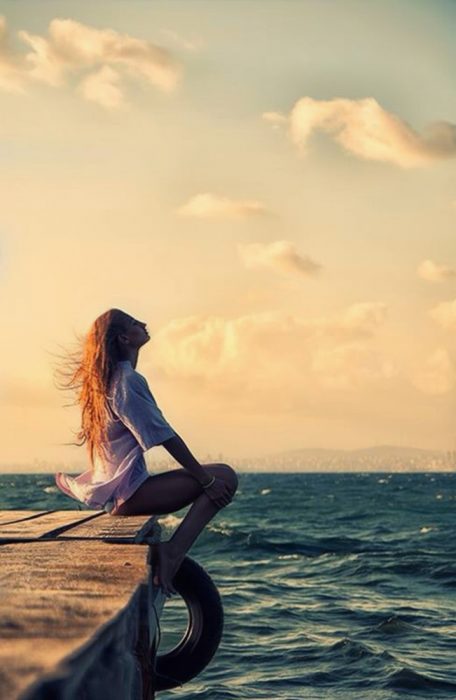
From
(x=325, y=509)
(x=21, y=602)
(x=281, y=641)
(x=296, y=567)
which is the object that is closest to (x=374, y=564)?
(x=296, y=567)

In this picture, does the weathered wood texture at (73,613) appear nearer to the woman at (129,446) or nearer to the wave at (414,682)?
the woman at (129,446)

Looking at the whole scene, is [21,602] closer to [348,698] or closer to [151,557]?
[151,557]

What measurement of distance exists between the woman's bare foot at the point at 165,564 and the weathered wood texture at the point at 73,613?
0.31 ft

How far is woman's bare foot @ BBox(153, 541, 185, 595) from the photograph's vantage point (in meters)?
4.50

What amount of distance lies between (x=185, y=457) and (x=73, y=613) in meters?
2.68

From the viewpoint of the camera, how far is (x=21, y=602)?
90.5 inches

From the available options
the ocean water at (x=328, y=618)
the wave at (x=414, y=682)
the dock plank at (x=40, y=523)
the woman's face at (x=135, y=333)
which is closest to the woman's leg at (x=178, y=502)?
the dock plank at (x=40, y=523)

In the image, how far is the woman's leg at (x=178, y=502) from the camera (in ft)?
15.3

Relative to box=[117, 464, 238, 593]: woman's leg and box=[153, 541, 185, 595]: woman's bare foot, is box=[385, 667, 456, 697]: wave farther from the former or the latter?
box=[153, 541, 185, 595]: woman's bare foot

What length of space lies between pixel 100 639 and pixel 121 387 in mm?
3256

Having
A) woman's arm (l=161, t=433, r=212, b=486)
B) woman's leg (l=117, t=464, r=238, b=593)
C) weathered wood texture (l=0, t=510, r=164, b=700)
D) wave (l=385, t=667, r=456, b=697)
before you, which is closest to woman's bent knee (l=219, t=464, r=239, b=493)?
woman's leg (l=117, t=464, r=238, b=593)

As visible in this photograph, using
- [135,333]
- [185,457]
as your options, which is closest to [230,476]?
[185,457]

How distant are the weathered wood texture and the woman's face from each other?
107 centimetres

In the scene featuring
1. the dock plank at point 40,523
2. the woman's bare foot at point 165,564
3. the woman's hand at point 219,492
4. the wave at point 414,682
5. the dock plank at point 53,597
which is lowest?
the wave at point 414,682
